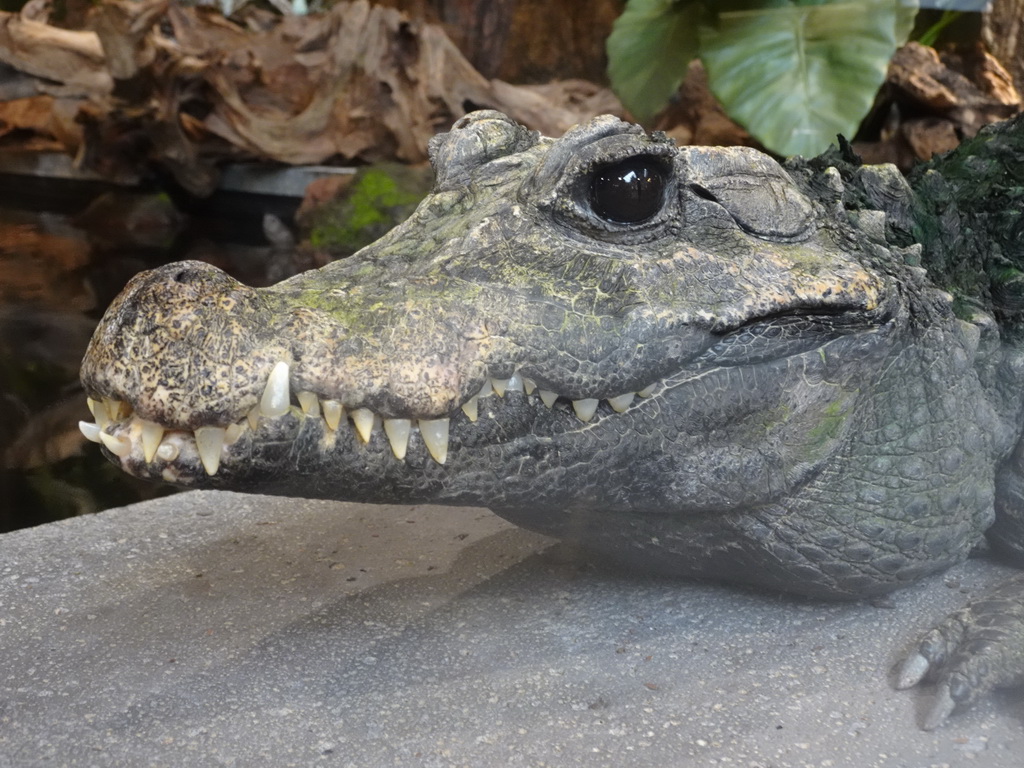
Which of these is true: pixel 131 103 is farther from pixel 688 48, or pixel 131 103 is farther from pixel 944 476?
pixel 944 476

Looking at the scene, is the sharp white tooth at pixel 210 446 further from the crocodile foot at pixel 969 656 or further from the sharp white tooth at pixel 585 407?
the crocodile foot at pixel 969 656

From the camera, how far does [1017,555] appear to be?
256 cm

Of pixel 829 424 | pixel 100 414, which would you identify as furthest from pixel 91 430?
pixel 829 424

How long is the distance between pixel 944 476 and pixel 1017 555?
0.42 meters

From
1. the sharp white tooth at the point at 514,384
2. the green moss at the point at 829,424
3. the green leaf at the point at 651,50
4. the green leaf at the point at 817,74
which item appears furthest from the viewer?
the green leaf at the point at 651,50

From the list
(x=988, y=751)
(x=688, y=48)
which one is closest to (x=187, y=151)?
(x=688, y=48)

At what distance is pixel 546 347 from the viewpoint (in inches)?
73.2

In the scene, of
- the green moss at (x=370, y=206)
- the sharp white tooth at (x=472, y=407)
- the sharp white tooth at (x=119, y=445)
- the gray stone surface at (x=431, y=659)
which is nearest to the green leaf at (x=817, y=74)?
the gray stone surface at (x=431, y=659)

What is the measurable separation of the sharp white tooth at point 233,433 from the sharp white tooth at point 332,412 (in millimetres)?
144

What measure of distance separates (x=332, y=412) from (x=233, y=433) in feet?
0.56

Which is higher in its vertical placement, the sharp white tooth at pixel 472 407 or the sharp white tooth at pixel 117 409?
the sharp white tooth at pixel 117 409

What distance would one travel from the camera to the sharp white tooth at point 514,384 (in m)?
1.86

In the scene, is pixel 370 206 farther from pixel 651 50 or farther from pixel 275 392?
pixel 275 392

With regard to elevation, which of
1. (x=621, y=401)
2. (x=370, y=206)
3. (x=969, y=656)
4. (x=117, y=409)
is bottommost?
(x=370, y=206)
